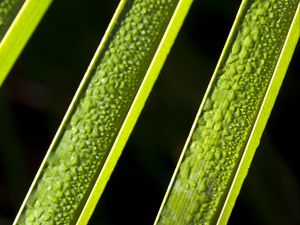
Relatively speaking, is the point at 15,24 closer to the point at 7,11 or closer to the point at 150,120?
the point at 7,11

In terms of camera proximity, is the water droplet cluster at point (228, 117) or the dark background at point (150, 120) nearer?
the water droplet cluster at point (228, 117)

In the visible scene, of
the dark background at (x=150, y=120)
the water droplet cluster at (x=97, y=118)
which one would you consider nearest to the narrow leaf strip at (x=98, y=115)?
the water droplet cluster at (x=97, y=118)

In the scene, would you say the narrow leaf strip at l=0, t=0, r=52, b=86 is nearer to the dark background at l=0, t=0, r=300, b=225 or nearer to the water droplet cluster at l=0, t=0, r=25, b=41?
the water droplet cluster at l=0, t=0, r=25, b=41

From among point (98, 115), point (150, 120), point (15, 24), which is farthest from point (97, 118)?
point (150, 120)

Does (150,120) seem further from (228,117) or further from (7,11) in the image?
(7,11)

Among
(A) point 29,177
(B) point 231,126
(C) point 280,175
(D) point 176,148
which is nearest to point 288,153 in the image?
(C) point 280,175

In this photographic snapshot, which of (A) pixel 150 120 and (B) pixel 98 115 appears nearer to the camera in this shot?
(B) pixel 98 115

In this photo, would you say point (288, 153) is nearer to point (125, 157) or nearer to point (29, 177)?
point (125, 157)

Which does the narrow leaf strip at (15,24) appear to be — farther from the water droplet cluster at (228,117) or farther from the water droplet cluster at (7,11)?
the water droplet cluster at (228,117)
